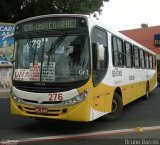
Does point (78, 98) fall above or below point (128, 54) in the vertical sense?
below

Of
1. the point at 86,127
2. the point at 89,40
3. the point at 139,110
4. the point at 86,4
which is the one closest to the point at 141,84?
the point at 139,110

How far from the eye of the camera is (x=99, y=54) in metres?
9.55

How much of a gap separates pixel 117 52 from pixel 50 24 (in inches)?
116

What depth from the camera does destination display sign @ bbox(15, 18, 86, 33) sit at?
31.0ft

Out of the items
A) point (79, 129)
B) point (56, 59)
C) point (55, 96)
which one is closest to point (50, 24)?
point (56, 59)

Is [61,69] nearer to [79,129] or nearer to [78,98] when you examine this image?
[78,98]

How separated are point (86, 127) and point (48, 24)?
3006mm

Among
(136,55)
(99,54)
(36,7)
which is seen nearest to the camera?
(99,54)

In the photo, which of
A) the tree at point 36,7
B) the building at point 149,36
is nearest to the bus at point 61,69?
the tree at point 36,7

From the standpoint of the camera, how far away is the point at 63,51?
369 inches

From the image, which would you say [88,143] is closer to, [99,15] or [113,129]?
[113,129]

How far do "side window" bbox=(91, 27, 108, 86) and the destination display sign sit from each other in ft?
1.64

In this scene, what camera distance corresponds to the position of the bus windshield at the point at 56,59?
9.20m

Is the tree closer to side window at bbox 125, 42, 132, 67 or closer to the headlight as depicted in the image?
side window at bbox 125, 42, 132, 67
